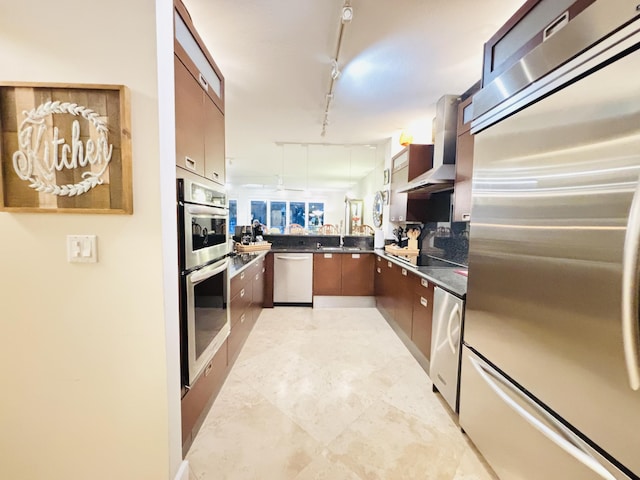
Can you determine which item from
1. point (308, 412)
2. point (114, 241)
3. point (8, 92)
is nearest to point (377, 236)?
point (308, 412)

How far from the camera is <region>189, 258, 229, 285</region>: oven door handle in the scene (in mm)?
1434

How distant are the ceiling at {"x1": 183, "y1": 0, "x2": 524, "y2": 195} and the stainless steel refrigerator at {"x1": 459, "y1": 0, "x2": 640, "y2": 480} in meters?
0.73

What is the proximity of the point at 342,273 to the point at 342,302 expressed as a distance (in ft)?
1.51

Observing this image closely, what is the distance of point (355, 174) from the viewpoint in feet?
24.3

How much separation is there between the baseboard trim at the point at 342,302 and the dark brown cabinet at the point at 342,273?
66 millimetres

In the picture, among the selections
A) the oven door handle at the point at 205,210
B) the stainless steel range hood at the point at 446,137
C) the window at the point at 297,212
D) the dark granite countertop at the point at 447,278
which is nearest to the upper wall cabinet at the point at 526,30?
the stainless steel range hood at the point at 446,137

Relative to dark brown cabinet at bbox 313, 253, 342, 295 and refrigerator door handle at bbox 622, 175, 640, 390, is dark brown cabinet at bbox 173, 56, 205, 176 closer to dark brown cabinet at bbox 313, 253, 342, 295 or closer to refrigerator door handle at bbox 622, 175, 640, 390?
refrigerator door handle at bbox 622, 175, 640, 390

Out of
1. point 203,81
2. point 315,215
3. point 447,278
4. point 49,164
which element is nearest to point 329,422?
point 447,278

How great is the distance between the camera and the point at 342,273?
4121mm

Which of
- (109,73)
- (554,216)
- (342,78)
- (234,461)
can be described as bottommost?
(234,461)

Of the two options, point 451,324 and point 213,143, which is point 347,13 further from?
point 451,324

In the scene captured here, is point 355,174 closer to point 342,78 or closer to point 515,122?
point 342,78

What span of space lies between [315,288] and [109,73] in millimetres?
3473

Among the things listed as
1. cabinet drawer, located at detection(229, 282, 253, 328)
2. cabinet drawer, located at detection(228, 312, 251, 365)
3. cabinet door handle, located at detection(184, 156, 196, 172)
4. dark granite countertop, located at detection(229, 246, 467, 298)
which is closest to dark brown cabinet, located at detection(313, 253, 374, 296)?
dark granite countertop, located at detection(229, 246, 467, 298)
